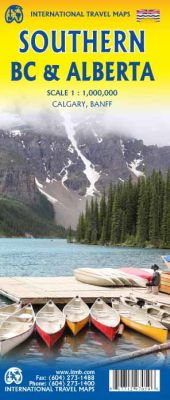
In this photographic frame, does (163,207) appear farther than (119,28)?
Yes

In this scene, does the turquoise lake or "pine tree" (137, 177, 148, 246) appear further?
"pine tree" (137, 177, 148, 246)

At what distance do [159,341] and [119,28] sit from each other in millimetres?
11148

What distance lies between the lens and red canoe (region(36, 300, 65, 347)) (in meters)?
18.5

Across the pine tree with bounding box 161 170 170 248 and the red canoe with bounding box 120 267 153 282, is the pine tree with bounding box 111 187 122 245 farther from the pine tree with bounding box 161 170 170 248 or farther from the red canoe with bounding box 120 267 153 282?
the red canoe with bounding box 120 267 153 282

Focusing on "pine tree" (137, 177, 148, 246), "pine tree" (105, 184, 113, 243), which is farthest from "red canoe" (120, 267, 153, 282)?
"pine tree" (105, 184, 113, 243)

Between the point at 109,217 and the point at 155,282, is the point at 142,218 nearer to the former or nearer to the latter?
the point at 109,217

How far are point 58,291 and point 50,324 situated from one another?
7.09m

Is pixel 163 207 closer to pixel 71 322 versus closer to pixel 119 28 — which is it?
pixel 71 322

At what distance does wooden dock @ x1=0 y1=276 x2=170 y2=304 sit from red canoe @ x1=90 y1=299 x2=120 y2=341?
2.58 m

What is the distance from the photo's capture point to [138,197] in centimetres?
12812

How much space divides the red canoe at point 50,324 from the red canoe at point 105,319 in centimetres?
132

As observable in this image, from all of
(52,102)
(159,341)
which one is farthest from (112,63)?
(159,341)

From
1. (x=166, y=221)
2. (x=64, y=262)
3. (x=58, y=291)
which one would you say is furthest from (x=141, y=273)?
(x=166, y=221)

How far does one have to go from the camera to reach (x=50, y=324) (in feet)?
65.5
